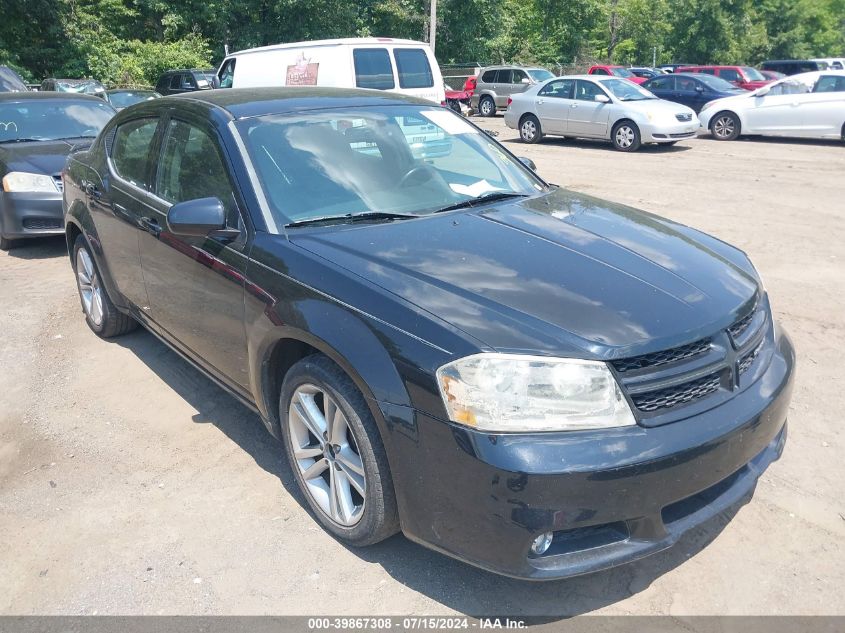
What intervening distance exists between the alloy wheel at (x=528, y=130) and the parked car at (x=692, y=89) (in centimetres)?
532

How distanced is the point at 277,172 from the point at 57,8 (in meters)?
30.8

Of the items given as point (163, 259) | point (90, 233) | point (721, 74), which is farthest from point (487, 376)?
point (721, 74)

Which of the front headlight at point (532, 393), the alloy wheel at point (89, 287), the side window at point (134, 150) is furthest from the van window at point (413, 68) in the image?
the front headlight at point (532, 393)

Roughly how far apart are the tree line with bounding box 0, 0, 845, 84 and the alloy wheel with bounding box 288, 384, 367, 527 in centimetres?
2916

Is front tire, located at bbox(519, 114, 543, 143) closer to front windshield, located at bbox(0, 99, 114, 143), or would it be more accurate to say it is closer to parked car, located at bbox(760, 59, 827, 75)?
front windshield, located at bbox(0, 99, 114, 143)

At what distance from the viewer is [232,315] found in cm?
339

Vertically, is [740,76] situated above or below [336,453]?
above

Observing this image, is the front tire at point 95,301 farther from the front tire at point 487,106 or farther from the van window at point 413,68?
the front tire at point 487,106

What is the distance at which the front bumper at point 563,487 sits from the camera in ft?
7.57

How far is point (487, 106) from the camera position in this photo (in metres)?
25.4

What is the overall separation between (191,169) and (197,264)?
564 mm

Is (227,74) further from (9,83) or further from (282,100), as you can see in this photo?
(282,100)

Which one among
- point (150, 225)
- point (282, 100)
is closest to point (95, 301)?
point (150, 225)

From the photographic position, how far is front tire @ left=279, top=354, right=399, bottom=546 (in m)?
2.70
